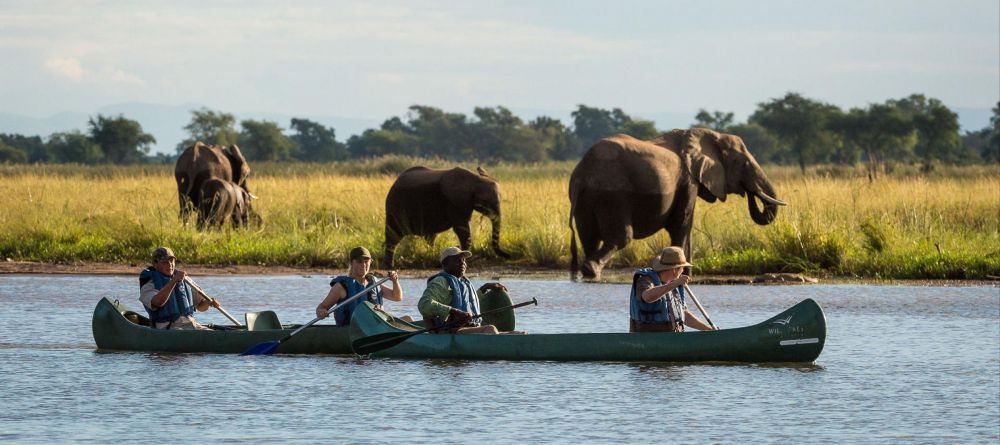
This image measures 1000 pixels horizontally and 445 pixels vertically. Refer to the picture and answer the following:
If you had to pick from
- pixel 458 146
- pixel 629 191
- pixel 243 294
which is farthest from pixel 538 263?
pixel 458 146

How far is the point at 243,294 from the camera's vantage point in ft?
67.4

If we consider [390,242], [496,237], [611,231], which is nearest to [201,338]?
A: [611,231]

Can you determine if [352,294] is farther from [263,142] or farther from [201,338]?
[263,142]

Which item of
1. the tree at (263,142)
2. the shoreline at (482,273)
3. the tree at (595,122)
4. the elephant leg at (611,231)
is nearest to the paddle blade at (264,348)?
the elephant leg at (611,231)

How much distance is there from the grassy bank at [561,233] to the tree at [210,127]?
64.4m

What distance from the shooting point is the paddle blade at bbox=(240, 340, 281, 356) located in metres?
14.6

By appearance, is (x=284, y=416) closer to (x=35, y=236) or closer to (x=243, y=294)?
(x=243, y=294)

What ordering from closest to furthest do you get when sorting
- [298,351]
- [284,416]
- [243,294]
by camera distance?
[284,416] < [298,351] < [243,294]

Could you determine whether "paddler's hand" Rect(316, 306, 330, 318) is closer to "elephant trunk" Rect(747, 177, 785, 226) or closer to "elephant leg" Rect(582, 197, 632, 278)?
"elephant leg" Rect(582, 197, 632, 278)

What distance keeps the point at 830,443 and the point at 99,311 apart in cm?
711

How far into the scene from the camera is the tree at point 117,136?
290 feet

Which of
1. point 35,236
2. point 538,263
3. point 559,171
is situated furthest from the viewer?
point 559,171

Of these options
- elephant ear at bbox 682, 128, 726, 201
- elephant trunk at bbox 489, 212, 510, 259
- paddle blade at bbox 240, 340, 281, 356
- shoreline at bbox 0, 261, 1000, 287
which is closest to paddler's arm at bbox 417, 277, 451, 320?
paddle blade at bbox 240, 340, 281, 356

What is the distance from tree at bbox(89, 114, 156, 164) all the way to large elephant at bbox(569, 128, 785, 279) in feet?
225
